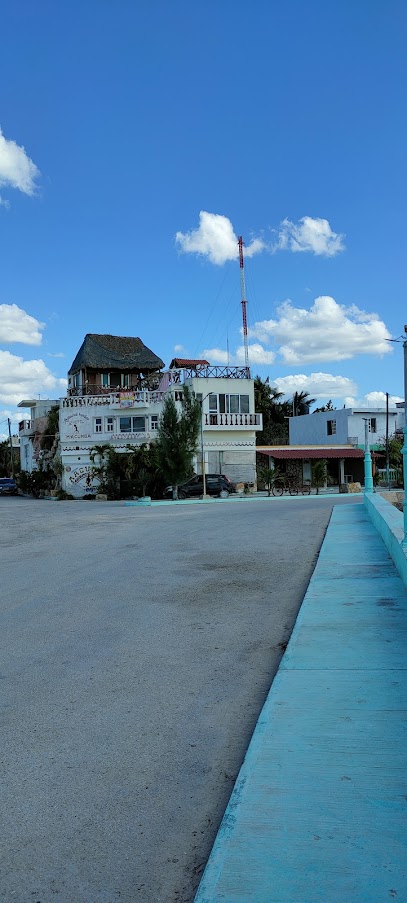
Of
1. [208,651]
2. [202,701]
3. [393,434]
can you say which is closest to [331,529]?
[208,651]

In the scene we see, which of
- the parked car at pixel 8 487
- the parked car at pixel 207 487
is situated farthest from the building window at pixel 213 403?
the parked car at pixel 8 487

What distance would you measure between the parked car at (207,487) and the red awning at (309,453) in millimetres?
6915

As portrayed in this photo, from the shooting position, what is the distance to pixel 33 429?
5697 centimetres

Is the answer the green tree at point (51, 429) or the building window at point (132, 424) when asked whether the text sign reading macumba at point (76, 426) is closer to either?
the building window at point (132, 424)

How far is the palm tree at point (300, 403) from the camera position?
235 feet

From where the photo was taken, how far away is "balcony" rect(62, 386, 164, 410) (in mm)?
47625

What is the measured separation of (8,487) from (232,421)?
23399 millimetres

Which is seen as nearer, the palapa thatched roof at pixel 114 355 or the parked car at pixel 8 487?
the palapa thatched roof at pixel 114 355

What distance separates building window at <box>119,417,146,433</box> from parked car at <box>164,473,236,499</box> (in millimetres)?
5687

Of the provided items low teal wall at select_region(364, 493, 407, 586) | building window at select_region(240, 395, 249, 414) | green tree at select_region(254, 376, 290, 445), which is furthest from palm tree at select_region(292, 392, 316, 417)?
low teal wall at select_region(364, 493, 407, 586)

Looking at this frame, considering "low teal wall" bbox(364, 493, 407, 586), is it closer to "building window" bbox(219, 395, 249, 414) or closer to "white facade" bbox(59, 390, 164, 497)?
"white facade" bbox(59, 390, 164, 497)

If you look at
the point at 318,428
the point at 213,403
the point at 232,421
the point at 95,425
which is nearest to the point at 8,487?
the point at 95,425

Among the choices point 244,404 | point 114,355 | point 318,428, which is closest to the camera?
point 244,404

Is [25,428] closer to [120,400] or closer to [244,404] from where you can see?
[120,400]
